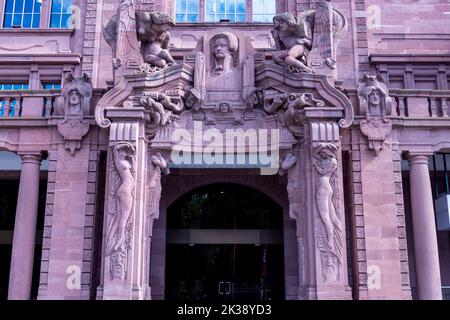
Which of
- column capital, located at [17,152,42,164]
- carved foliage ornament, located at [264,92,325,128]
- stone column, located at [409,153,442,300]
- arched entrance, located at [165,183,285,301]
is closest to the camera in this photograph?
carved foliage ornament, located at [264,92,325,128]

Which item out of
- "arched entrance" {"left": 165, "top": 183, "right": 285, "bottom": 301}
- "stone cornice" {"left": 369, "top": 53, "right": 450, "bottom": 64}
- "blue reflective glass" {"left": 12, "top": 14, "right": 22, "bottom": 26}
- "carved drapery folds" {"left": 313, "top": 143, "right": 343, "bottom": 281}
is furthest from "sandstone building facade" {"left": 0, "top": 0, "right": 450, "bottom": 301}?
"blue reflective glass" {"left": 12, "top": 14, "right": 22, "bottom": 26}

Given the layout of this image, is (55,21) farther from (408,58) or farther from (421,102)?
(421,102)

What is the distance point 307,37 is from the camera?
15477mm

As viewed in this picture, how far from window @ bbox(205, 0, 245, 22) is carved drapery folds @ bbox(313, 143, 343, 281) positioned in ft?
29.6

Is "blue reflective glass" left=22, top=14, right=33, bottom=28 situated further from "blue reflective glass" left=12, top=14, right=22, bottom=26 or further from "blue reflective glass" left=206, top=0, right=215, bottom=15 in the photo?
"blue reflective glass" left=206, top=0, right=215, bottom=15

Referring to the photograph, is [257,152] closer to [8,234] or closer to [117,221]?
[117,221]

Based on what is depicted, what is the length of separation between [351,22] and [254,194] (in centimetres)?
760

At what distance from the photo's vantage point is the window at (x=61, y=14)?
21.5 metres

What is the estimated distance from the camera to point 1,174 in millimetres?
19672

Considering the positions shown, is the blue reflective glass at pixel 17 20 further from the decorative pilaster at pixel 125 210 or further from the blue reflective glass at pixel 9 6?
the decorative pilaster at pixel 125 210

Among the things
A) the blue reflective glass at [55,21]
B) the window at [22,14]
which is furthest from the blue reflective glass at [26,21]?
the blue reflective glass at [55,21]

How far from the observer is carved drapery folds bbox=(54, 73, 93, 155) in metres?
15.3

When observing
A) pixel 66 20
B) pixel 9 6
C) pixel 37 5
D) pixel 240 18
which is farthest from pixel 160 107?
pixel 9 6

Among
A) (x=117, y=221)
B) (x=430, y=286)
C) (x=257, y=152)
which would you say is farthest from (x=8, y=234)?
(x=430, y=286)
